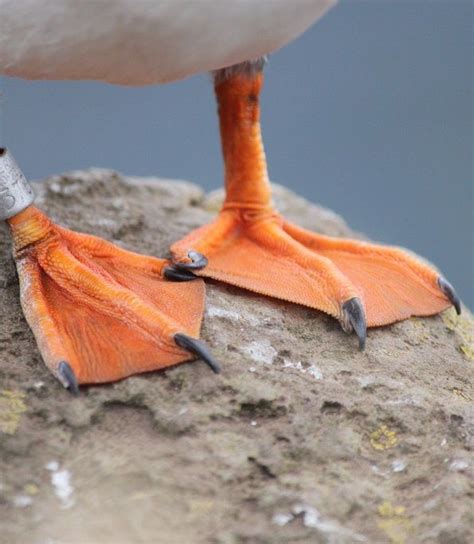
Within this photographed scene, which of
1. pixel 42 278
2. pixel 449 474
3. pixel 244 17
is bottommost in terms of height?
pixel 449 474

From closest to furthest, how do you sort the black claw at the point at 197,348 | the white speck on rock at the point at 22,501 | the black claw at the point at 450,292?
the white speck on rock at the point at 22,501 → the black claw at the point at 197,348 → the black claw at the point at 450,292

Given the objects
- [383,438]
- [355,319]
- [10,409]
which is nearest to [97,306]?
[10,409]

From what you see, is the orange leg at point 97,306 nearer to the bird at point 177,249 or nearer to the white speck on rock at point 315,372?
the bird at point 177,249

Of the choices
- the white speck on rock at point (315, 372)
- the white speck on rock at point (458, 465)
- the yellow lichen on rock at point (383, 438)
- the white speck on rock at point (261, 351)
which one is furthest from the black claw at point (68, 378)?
the white speck on rock at point (458, 465)

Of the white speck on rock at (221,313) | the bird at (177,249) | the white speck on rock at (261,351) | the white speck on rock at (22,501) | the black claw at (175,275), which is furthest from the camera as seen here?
the black claw at (175,275)

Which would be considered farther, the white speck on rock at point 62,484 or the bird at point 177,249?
the bird at point 177,249

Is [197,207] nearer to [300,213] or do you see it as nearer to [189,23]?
[300,213]

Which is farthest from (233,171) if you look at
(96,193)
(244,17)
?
(244,17)
